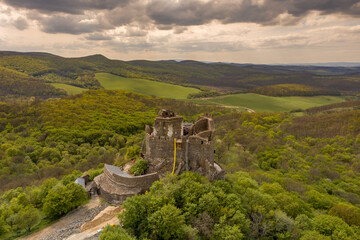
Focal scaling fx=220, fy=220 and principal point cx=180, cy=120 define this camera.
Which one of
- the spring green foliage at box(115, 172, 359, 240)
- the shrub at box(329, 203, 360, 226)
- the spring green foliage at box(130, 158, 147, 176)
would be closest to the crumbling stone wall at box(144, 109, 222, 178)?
the spring green foliage at box(130, 158, 147, 176)

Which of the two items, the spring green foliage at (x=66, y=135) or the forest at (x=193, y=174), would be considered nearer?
the forest at (x=193, y=174)

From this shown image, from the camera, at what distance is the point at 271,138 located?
8856cm

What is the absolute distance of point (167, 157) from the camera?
1057 inches

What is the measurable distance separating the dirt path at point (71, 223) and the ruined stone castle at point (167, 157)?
173cm

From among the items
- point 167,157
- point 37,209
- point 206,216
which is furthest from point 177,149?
point 37,209

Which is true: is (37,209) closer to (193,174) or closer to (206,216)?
(193,174)

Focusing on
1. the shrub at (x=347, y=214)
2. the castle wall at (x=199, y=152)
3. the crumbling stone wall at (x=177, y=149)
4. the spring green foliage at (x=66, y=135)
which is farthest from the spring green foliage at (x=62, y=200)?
the shrub at (x=347, y=214)

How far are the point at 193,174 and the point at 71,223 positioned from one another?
572 inches

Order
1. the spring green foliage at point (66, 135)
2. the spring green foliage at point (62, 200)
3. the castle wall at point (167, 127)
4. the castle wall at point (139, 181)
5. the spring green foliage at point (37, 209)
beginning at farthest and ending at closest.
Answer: the spring green foliage at point (66, 135)
the castle wall at point (167, 127)
the castle wall at point (139, 181)
the spring green foliage at point (62, 200)
the spring green foliage at point (37, 209)

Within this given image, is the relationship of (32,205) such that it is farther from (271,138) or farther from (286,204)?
(271,138)

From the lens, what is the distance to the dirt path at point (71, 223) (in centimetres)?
2250

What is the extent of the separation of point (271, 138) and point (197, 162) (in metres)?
70.2

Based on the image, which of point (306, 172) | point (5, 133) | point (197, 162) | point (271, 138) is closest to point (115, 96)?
point (5, 133)

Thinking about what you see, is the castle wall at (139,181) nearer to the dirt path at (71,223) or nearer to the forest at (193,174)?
the forest at (193,174)
